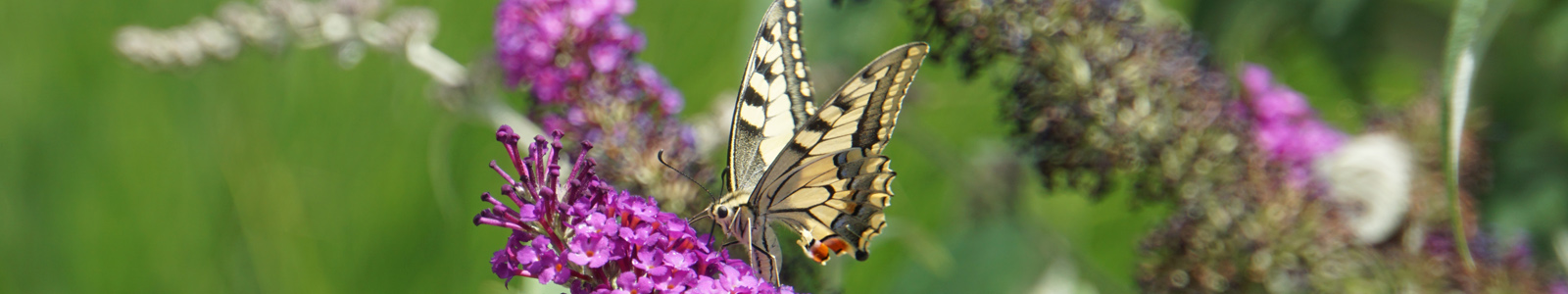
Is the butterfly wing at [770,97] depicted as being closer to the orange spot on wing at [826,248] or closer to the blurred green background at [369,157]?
the orange spot on wing at [826,248]

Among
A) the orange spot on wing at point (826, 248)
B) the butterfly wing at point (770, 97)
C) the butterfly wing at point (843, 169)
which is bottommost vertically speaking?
the orange spot on wing at point (826, 248)

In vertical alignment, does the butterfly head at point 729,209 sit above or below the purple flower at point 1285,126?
below

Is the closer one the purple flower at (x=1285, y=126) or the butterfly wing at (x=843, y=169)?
the butterfly wing at (x=843, y=169)

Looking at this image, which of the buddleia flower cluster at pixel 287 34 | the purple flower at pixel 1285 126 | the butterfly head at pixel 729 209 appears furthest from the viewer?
the purple flower at pixel 1285 126

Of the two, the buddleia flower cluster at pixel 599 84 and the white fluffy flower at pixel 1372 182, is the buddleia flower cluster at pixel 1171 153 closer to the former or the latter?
the white fluffy flower at pixel 1372 182

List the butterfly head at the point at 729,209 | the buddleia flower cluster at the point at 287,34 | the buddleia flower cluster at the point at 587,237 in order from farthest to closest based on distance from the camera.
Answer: the buddleia flower cluster at the point at 287,34
the butterfly head at the point at 729,209
the buddleia flower cluster at the point at 587,237

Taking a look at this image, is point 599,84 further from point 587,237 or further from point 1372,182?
point 1372,182


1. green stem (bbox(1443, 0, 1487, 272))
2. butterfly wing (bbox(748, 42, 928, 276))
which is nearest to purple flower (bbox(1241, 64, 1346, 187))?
green stem (bbox(1443, 0, 1487, 272))

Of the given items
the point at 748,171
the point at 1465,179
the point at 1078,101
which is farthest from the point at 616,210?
the point at 1465,179

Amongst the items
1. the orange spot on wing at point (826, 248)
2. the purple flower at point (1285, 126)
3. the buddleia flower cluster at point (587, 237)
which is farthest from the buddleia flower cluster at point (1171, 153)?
the buddleia flower cluster at point (587, 237)
